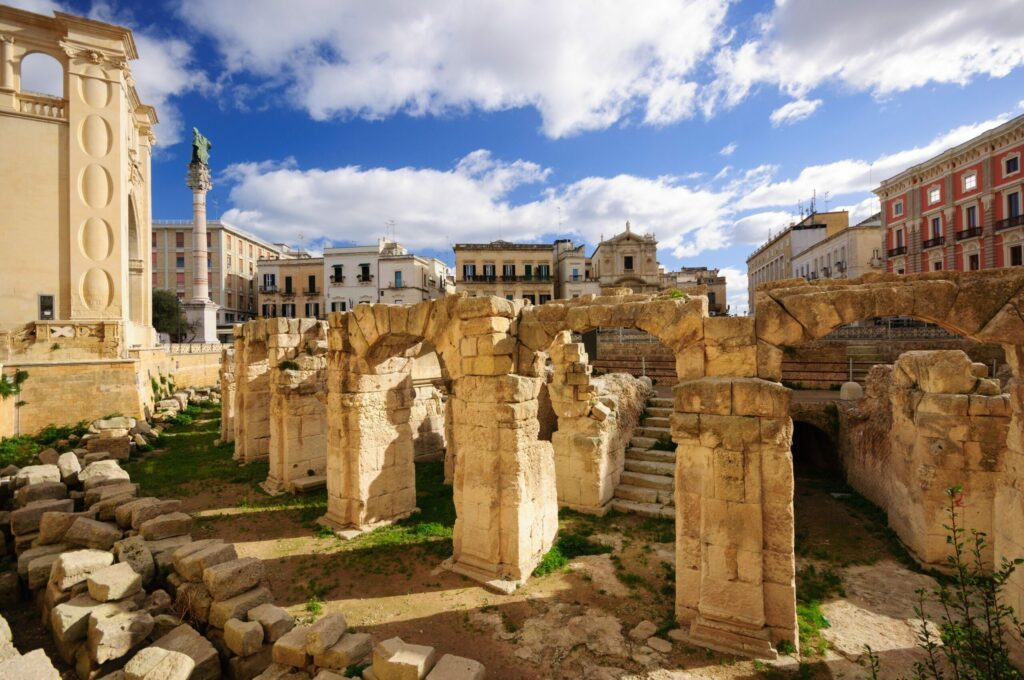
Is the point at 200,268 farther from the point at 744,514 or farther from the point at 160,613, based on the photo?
the point at 744,514

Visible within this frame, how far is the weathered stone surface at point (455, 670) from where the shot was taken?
4668mm

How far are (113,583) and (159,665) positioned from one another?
169 centimetres

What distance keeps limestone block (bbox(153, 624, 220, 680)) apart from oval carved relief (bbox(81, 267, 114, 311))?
1873 centimetres

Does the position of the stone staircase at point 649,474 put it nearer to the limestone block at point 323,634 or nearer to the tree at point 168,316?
the limestone block at point 323,634

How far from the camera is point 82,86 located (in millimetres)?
18484

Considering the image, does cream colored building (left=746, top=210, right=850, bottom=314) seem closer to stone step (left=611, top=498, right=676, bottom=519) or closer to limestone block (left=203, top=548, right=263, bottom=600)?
stone step (left=611, top=498, right=676, bottom=519)

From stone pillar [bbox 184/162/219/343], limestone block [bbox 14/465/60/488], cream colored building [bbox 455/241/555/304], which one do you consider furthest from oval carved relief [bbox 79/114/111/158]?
cream colored building [bbox 455/241/555/304]

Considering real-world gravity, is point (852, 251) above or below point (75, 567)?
above

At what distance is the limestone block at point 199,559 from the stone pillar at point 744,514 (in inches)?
239

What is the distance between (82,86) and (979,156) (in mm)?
43636

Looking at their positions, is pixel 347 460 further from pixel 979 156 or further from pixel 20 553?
pixel 979 156

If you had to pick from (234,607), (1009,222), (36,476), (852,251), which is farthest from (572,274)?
(234,607)

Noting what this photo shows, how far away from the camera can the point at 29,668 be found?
14.5 feet

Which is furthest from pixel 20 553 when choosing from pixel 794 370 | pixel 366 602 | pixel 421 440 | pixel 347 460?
pixel 794 370
